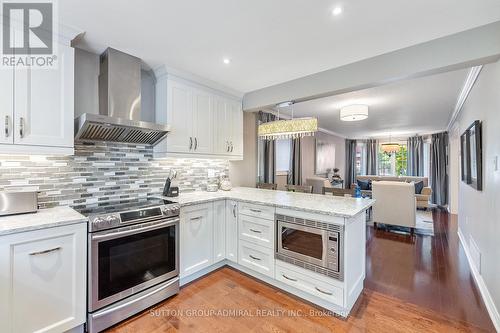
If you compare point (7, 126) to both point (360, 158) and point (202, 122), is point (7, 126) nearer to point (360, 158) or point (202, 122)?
point (202, 122)

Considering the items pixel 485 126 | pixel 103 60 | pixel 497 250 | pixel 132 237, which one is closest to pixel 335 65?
pixel 485 126

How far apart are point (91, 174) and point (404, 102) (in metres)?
4.94

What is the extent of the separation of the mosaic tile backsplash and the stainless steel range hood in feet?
0.60

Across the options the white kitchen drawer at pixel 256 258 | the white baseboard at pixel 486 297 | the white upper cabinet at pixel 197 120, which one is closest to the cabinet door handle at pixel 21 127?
the white upper cabinet at pixel 197 120

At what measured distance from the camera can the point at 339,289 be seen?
6.48ft

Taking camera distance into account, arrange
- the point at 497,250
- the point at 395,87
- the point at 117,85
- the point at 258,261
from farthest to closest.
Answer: the point at 395,87
the point at 258,261
the point at 117,85
the point at 497,250

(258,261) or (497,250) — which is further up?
(497,250)

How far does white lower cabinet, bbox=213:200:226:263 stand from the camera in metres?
2.80

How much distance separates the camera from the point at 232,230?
9.27ft

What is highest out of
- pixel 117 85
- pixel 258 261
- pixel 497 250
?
pixel 117 85

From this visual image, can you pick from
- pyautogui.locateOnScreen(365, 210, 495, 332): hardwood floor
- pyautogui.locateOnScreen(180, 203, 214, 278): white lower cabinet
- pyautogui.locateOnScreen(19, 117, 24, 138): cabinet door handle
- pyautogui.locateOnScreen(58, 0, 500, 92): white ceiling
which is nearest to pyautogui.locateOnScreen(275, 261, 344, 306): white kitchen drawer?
pyautogui.locateOnScreen(365, 210, 495, 332): hardwood floor

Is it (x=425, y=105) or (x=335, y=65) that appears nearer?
(x=335, y=65)

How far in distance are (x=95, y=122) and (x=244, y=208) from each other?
67.3 inches

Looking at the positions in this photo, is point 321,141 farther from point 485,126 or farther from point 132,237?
point 132,237
